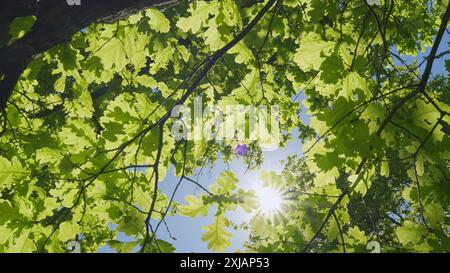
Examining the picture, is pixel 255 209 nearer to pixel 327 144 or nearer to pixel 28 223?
pixel 327 144

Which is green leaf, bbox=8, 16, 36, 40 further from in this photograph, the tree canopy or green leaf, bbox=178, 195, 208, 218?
green leaf, bbox=178, 195, 208, 218

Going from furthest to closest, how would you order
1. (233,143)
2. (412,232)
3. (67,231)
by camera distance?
(233,143), (67,231), (412,232)

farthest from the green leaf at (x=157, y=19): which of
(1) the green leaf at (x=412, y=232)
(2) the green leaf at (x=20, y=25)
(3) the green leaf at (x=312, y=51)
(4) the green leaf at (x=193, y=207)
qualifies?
(1) the green leaf at (x=412, y=232)

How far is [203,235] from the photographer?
6.77ft

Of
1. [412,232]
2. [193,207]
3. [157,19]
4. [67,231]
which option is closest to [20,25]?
[157,19]

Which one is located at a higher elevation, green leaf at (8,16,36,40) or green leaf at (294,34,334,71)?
green leaf at (8,16,36,40)

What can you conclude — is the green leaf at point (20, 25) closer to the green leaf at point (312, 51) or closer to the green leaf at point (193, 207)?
the green leaf at point (193, 207)

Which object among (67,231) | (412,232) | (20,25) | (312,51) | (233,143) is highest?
(20,25)

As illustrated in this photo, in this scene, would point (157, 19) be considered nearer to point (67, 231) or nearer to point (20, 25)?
point (20, 25)

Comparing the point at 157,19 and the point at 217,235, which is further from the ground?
the point at 157,19

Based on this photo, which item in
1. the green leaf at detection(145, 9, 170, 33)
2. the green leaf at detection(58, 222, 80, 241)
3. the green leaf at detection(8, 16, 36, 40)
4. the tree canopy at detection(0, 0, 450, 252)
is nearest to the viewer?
the tree canopy at detection(0, 0, 450, 252)

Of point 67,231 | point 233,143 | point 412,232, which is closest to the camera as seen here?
point 412,232

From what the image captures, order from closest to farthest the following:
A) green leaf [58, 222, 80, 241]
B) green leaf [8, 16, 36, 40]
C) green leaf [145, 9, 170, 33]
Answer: green leaf [58, 222, 80, 241], green leaf [8, 16, 36, 40], green leaf [145, 9, 170, 33]

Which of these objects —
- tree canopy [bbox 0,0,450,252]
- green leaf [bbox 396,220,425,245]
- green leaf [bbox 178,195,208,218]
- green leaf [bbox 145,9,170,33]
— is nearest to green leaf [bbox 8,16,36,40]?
tree canopy [bbox 0,0,450,252]
